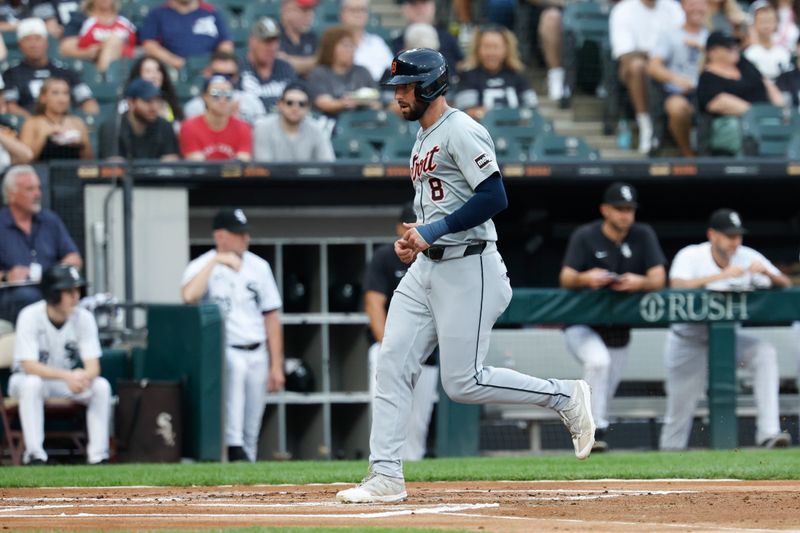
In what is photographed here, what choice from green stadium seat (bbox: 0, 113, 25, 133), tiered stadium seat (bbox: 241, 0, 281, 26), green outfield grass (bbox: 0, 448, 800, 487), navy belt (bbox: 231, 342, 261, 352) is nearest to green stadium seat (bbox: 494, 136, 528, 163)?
navy belt (bbox: 231, 342, 261, 352)

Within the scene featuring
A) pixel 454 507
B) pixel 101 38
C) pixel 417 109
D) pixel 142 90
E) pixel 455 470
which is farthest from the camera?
pixel 101 38

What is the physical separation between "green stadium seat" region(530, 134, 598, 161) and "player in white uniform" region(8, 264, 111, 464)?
392cm

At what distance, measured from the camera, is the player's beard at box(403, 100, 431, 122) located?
562cm

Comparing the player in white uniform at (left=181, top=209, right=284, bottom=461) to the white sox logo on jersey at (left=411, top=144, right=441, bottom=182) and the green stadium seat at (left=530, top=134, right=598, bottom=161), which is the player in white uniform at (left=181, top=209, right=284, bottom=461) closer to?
the green stadium seat at (left=530, top=134, right=598, bottom=161)

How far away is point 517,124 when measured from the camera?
1186 cm

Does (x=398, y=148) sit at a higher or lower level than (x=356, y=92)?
lower

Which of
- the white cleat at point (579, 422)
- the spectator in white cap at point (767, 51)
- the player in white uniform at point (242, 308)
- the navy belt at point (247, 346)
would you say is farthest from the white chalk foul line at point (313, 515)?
the spectator in white cap at point (767, 51)

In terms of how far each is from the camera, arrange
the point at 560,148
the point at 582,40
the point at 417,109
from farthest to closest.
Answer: the point at 582,40 < the point at 560,148 < the point at 417,109

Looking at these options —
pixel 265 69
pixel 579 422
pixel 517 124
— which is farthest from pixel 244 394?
pixel 579 422

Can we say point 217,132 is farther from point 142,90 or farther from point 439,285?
point 439,285

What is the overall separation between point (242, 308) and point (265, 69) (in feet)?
9.07

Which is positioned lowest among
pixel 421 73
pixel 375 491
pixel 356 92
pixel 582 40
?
pixel 375 491

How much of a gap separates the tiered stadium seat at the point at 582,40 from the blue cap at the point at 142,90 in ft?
14.4

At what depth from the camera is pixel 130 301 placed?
1015 centimetres
